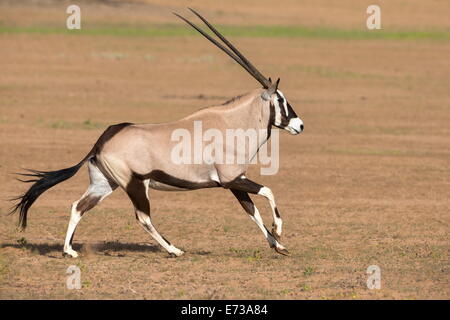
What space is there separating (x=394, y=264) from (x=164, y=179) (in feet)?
7.68

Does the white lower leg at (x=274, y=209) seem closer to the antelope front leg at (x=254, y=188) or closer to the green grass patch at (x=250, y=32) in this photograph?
the antelope front leg at (x=254, y=188)

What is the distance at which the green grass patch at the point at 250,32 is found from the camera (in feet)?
140

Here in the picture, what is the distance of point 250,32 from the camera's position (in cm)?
4512

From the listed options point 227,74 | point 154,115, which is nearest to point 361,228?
point 154,115

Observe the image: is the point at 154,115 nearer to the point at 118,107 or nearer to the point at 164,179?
the point at 118,107

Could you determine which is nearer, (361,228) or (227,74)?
(361,228)

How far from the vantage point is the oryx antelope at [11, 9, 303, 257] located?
32.2 feet

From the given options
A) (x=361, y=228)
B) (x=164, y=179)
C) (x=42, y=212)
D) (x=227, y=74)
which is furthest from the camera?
(x=227, y=74)

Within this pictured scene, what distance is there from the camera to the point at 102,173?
10.0 metres

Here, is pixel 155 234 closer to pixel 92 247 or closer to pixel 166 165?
pixel 166 165

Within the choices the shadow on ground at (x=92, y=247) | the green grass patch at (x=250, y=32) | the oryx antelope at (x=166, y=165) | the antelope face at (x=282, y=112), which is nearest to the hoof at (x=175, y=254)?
the oryx antelope at (x=166, y=165)

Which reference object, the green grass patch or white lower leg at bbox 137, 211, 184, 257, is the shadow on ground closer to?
white lower leg at bbox 137, 211, 184, 257
